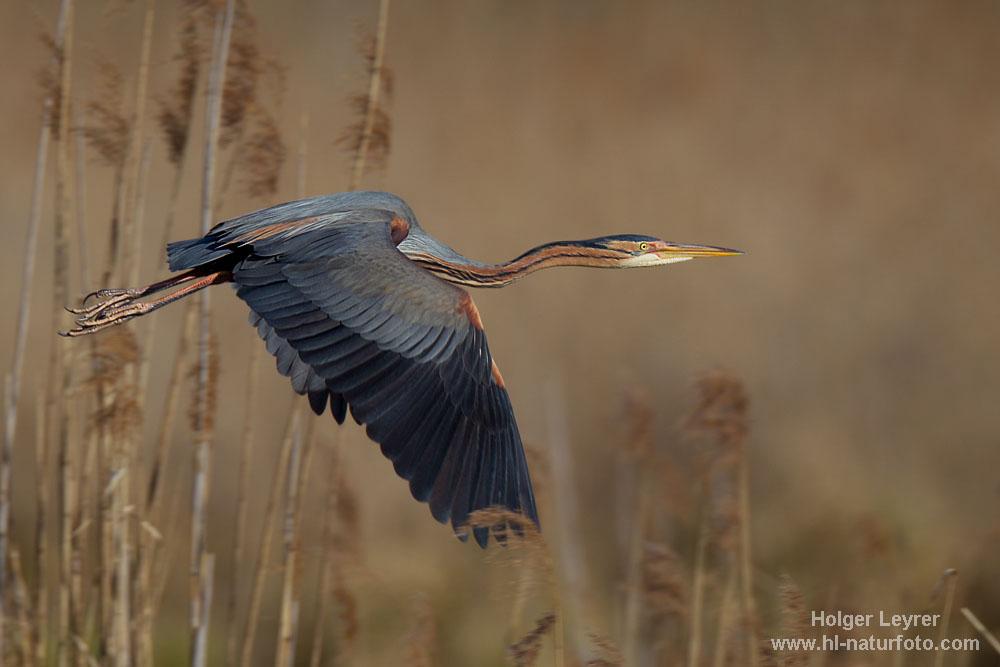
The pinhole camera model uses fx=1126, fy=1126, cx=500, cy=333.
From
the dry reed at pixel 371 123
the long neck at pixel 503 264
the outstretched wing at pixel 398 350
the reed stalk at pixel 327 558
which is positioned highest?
the dry reed at pixel 371 123

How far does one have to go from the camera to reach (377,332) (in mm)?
2430

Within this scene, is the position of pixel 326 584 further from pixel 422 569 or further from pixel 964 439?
pixel 964 439

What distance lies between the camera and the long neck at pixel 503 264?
2.87 metres

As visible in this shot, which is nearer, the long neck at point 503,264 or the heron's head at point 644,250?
the long neck at point 503,264

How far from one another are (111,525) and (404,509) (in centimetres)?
257

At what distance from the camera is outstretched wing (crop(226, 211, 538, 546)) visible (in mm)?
2355

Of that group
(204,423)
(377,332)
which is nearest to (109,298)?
(204,423)

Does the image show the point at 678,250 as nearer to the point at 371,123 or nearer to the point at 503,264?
the point at 503,264

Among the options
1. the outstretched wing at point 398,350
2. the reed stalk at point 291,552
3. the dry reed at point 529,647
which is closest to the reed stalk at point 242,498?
the reed stalk at point 291,552

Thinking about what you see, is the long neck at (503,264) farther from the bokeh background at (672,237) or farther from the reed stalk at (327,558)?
the bokeh background at (672,237)

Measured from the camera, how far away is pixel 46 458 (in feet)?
9.17

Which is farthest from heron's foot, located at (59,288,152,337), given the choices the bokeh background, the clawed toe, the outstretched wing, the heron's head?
the bokeh background

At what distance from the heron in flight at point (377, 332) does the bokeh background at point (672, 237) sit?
1.56 m

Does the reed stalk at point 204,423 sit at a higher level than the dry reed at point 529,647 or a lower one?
higher
